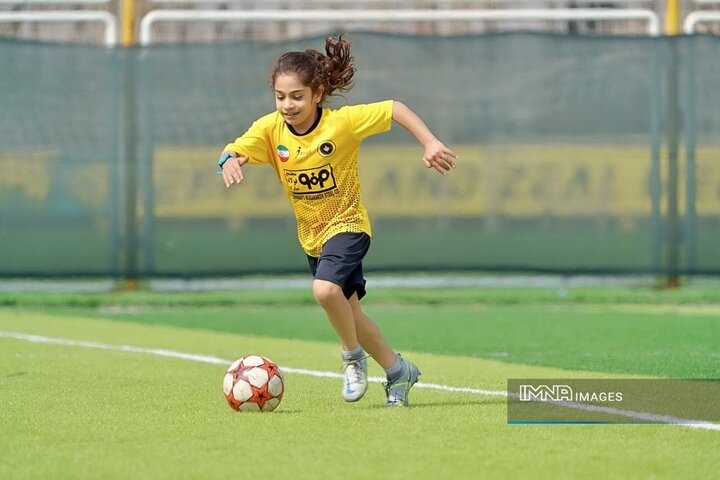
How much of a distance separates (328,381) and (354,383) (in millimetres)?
1092

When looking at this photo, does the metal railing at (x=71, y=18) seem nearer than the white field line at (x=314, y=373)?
No

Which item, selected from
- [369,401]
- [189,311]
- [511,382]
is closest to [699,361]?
[511,382]

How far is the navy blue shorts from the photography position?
6.41 m

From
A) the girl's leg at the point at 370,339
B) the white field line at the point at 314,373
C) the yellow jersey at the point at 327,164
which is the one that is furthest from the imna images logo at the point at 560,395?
the yellow jersey at the point at 327,164

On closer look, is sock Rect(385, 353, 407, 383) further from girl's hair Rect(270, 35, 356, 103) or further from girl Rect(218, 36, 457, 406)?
girl's hair Rect(270, 35, 356, 103)


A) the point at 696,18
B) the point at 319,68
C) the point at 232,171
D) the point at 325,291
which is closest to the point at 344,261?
the point at 325,291

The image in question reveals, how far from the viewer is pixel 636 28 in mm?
14445

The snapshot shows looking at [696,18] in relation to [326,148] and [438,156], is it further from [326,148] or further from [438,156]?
[438,156]

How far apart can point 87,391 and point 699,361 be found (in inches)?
142

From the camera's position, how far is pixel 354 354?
6582 mm

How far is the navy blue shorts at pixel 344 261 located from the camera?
6414 mm

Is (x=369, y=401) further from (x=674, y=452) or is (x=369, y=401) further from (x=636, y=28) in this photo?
(x=636, y=28)

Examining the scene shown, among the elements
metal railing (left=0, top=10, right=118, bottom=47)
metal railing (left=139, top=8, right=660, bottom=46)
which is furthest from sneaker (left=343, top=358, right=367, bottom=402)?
metal railing (left=0, top=10, right=118, bottom=47)

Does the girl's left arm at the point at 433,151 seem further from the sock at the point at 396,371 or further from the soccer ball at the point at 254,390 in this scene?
the soccer ball at the point at 254,390
